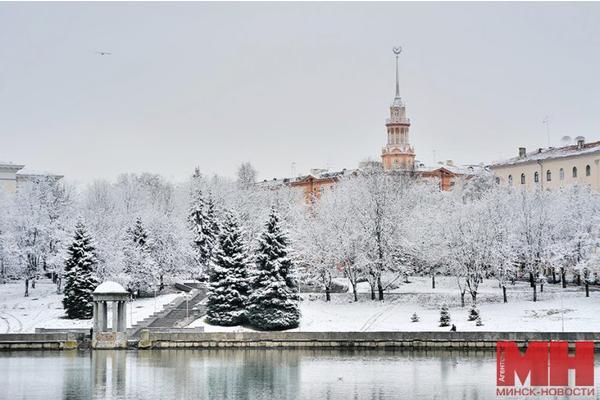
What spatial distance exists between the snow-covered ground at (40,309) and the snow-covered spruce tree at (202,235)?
11023 millimetres

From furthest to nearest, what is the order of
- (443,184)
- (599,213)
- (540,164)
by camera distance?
(443,184) < (540,164) < (599,213)

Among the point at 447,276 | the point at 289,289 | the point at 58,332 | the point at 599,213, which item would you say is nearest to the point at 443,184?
the point at 447,276

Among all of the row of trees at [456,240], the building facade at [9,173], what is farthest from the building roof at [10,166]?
the row of trees at [456,240]

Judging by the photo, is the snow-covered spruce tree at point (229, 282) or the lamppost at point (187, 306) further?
the lamppost at point (187, 306)

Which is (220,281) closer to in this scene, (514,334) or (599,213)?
(514,334)

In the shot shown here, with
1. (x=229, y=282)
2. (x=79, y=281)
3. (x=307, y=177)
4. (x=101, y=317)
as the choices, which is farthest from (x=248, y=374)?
(x=307, y=177)

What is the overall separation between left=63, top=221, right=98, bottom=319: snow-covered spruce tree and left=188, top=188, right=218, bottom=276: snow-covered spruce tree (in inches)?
775

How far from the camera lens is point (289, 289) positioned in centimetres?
7781

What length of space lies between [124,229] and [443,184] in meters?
68.7

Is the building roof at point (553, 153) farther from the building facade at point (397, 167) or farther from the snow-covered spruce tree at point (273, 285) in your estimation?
the snow-covered spruce tree at point (273, 285)

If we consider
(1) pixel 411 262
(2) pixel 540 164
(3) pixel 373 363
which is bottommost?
(3) pixel 373 363

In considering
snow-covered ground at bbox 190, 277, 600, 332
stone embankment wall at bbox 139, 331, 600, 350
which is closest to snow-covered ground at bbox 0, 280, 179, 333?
stone embankment wall at bbox 139, 331, 600, 350

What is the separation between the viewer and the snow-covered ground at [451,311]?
75438mm

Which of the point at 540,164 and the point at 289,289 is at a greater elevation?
the point at 540,164
